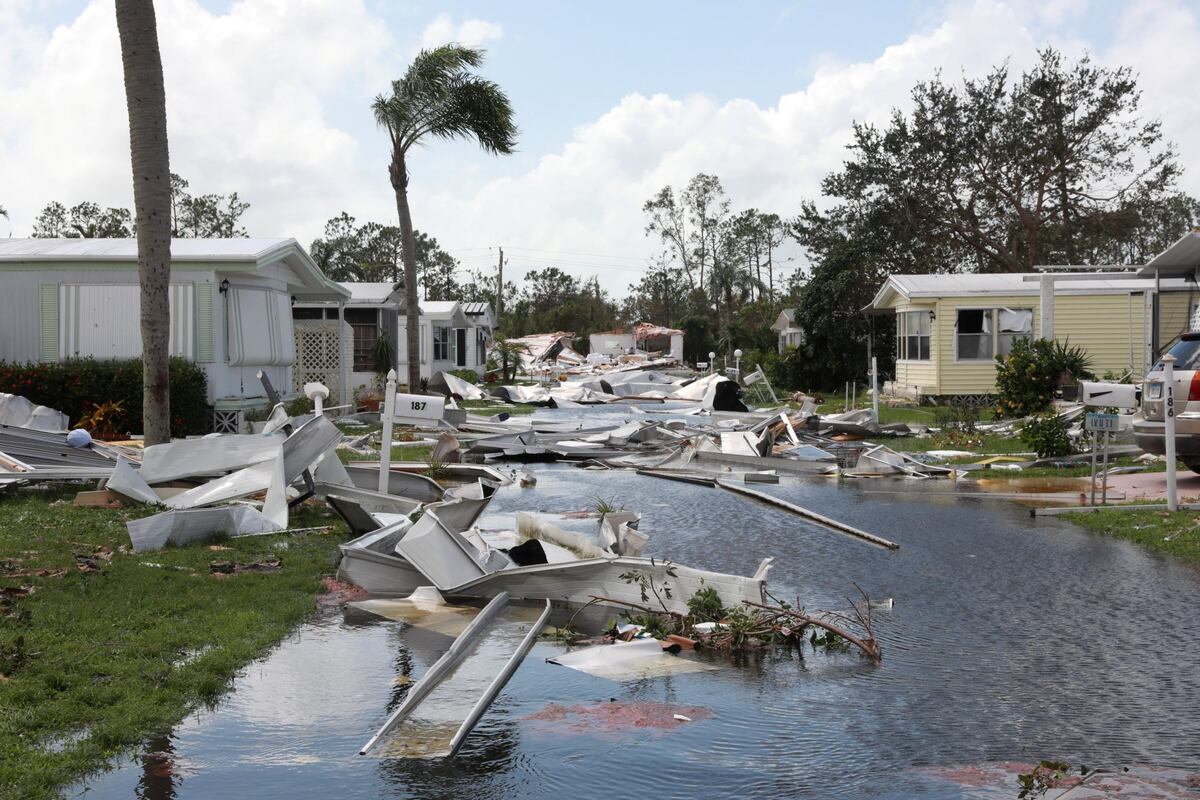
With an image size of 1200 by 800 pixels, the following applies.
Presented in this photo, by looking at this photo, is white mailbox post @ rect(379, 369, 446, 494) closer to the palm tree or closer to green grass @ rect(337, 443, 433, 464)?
green grass @ rect(337, 443, 433, 464)

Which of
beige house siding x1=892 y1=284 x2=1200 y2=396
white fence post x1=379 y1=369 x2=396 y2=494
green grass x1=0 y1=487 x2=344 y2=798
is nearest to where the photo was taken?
green grass x1=0 y1=487 x2=344 y2=798

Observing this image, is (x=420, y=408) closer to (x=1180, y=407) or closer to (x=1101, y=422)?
(x=1101, y=422)

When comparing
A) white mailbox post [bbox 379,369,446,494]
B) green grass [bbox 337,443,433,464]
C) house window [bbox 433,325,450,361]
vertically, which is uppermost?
house window [bbox 433,325,450,361]

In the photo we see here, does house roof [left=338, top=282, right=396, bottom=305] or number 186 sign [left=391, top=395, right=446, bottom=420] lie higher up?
house roof [left=338, top=282, right=396, bottom=305]

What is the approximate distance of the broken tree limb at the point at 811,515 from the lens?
11500 millimetres

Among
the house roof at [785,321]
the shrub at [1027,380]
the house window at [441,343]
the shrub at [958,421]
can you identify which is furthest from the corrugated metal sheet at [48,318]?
the house roof at [785,321]

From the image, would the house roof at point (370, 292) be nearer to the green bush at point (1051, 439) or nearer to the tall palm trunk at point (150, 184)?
the tall palm trunk at point (150, 184)

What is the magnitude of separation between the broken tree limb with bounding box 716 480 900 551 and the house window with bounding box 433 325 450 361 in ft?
95.3

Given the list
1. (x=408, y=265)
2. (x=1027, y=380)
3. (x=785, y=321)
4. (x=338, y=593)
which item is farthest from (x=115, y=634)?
(x=785, y=321)

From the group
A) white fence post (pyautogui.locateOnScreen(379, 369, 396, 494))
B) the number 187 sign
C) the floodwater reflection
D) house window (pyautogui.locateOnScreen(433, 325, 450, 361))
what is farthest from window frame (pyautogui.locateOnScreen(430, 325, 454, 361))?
the floodwater reflection

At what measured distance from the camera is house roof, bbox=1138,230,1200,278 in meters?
21.0

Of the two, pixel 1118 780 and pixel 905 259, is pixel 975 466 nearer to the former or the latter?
pixel 1118 780

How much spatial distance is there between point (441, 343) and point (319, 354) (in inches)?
602

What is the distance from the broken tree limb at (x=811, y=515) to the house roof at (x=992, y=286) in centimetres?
1593
